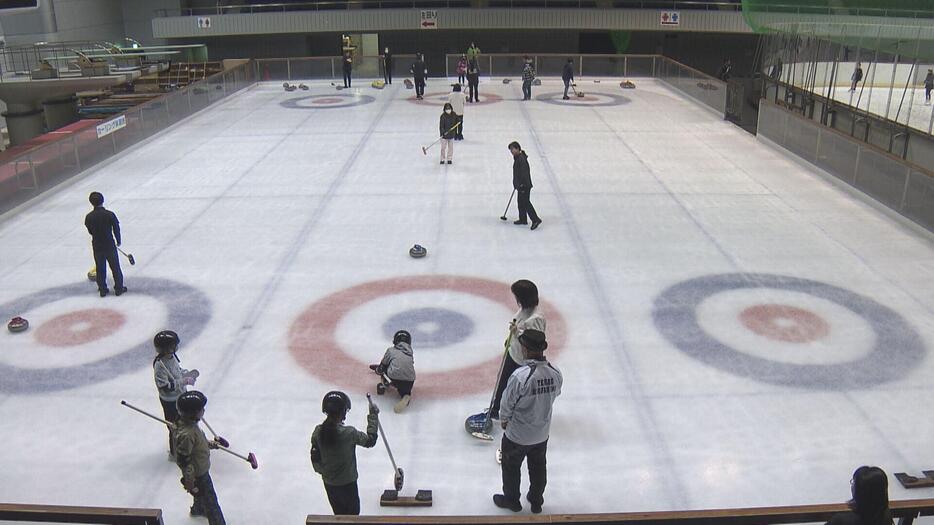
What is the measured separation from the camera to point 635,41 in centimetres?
4356

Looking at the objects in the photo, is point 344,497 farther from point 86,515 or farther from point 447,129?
point 447,129

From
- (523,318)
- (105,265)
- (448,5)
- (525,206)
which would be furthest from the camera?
(448,5)

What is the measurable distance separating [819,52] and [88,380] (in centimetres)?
1848

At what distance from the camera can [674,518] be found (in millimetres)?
4250

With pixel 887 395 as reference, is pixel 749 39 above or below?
above

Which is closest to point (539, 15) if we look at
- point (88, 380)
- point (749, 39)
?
point (749, 39)

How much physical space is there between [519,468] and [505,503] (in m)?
0.40

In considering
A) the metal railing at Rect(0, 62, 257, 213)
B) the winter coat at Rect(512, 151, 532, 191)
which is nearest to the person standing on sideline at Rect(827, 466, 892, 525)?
the winter coat at Rect(512, 151, 532, 191)

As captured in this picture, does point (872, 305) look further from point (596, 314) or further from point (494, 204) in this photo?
point (494, 204)

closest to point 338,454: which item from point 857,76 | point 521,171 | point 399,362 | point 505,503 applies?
point 505,503

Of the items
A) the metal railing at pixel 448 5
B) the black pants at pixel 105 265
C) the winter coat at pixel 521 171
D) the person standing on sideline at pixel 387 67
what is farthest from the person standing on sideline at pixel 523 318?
the metal railing at pixel 448 5

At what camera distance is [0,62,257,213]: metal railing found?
47.2ft

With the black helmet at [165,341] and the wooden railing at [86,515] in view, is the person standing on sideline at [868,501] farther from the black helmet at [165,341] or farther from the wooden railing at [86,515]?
the black helmet at [165,341]

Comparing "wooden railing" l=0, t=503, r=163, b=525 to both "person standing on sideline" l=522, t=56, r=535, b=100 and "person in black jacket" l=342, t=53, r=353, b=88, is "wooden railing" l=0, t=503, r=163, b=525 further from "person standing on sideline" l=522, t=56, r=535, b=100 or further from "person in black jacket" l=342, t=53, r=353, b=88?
"person in black jacket" l=342, t=53, r=353, b=88
